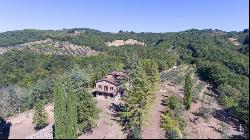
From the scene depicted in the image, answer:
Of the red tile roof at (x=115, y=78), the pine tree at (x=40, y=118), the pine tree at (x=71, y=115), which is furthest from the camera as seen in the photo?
the red tile roof at (x=115, y=78)

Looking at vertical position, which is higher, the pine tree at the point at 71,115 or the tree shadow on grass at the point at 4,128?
the pine tree at the point at 71,115

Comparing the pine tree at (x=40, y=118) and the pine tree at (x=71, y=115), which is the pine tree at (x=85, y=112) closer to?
the pine tree at (x=71, y=115)

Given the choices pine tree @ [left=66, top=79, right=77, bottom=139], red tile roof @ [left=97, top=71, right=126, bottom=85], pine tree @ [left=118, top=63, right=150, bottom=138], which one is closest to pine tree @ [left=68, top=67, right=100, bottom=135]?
pine tree @ [left=66, top=79, right=77, bottom=139]

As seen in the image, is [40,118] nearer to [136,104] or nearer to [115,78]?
[136,104]

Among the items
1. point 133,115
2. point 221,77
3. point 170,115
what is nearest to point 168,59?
point 221,77

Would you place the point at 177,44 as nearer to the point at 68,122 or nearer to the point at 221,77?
the point at 221,77

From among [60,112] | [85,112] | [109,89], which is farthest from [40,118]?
[109,89]

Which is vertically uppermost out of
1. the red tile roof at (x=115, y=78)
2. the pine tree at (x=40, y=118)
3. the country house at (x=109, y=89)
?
the red tile roof at (x=115, y=78)

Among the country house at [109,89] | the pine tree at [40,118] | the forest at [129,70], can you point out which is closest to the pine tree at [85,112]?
the forest at [129,70]

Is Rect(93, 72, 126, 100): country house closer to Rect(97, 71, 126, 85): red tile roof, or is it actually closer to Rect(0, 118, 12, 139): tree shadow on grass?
Rect(97, 71, 126, 85): red tile roof
